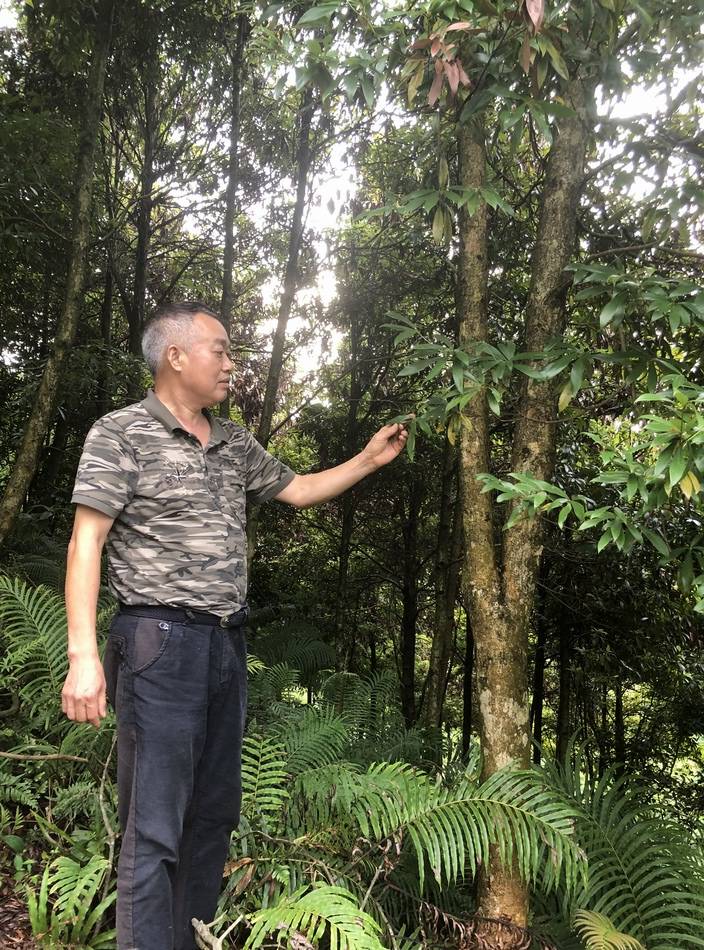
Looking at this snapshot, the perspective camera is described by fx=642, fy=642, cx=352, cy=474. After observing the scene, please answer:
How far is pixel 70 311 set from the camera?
4.36m

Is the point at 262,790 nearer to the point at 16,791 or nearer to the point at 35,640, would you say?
the point at 16,791

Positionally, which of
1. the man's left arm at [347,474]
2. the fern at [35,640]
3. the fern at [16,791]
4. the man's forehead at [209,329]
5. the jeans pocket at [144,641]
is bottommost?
the fern at [16,791]

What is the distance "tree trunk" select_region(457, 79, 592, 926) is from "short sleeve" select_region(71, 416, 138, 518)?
4.18 feet

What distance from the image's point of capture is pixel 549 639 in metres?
6.67

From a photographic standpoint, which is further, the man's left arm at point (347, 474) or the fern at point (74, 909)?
the man's left arm at point (347, 474)

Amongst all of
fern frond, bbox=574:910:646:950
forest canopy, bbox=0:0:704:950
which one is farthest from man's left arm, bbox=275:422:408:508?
fern frond, bbox=574:910:646:950

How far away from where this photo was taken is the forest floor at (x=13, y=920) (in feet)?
7.36

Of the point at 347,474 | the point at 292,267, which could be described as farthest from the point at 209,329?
the point at 292,267

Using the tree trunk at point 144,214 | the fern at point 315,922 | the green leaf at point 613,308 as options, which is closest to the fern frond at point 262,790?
the fern at point 315,922

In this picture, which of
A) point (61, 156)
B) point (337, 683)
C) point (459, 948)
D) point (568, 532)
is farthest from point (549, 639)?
point (61, 156)

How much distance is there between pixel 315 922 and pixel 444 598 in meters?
3.73

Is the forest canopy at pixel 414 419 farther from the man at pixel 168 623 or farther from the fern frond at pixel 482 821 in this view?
the man at pixel 168 623

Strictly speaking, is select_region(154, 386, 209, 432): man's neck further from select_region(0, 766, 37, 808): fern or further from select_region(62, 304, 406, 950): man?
select_region(0, 766, 37, 808): fern

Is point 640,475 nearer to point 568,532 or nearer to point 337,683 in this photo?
point 337,683
